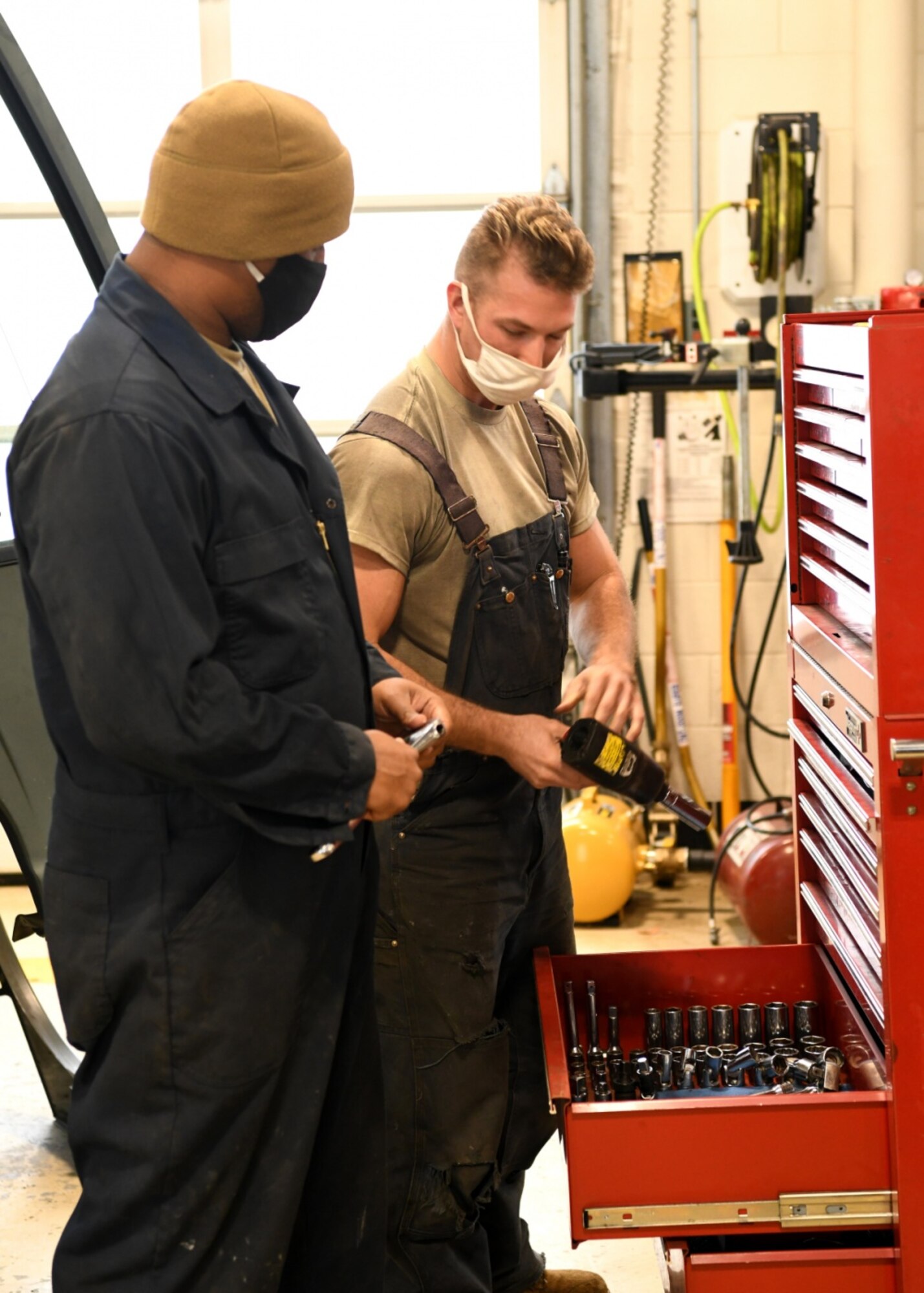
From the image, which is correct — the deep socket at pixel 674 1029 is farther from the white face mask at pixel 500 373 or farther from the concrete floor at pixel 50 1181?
the white face mask at pixel 500 373

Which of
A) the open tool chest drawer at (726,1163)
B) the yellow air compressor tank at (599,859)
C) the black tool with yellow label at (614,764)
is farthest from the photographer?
the yellow air compressor tank at (599,859)

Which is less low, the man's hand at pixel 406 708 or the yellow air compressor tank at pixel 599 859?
the man's hand at pixel 406 708

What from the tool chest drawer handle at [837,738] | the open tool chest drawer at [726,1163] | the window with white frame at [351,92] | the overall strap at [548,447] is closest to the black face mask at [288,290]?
the overall strap at [548,447]

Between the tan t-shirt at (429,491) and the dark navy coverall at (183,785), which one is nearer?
the dark navy coverall at (183,785)

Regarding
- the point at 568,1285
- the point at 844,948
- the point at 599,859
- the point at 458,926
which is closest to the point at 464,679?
the point at 458,926

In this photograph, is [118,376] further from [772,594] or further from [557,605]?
[772,594]

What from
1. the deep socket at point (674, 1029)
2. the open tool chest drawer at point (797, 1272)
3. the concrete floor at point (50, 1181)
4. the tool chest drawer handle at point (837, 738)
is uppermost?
the tool chest drawer handle at point (837, 738)

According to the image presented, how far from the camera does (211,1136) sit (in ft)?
4.73

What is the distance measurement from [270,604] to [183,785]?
0.20m

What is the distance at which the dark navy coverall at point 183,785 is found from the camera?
4.25 feet

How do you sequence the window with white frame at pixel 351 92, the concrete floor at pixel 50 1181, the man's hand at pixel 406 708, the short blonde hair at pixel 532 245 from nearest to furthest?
the man's hand at pixel 406 708 → the short blonde hair at pixel 532 245 → the concrete floor at pixel 50 1181 → the window with white frame at pixel 351 92

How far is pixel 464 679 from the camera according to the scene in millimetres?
1995

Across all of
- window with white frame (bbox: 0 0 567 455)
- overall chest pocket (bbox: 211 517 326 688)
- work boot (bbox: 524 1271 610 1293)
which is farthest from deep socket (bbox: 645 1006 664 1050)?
window with white frame (bbox: 0 0 567 455)

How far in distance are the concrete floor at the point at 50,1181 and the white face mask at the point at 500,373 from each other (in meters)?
1.34
